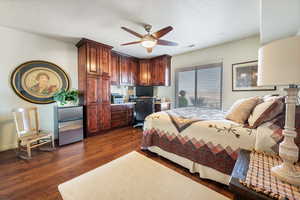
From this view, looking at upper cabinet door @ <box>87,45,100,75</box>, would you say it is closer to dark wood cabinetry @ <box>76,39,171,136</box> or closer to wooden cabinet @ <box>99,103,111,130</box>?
dark wood cabinetry @ <box>76,39,171,136</box>

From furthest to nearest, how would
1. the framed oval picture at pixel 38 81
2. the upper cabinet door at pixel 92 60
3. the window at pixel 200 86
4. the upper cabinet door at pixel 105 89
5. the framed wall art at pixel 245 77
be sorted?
the window at pixel 200 86
the upper cabinet door at pixel 105 89
the upper cabinet door at pixel 92 60
the framed wall art at pixel 245 77
the framed oval picture at pixel 38 81

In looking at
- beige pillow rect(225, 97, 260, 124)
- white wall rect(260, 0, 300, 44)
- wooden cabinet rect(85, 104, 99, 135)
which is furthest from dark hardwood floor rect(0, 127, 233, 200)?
white wall rect(260, 0, 300, 44)

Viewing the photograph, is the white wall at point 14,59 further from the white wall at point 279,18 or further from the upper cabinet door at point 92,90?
the white wall at point 279,18

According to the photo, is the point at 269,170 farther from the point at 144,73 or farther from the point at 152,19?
the point at 144,73

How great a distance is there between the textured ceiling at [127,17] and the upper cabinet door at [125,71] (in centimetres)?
145

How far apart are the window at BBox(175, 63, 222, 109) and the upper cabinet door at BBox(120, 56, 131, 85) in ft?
6.20

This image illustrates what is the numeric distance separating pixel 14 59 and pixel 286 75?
428 cm

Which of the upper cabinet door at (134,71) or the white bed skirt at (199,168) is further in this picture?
the upper cabinet door at (134,71)

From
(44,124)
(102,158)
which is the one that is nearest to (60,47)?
(44,124)

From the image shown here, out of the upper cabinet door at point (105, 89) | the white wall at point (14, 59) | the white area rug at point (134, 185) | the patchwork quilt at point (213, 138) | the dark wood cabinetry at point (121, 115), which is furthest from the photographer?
the dark wood cabinetry at point (121, 115)

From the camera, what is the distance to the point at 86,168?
6.48 feet

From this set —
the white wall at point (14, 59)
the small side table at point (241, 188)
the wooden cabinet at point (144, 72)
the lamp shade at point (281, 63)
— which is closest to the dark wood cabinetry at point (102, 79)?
the wooden cabinet at point (144, 72)

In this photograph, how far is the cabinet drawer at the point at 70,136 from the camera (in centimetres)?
282

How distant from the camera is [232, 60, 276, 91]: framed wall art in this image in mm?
3105
